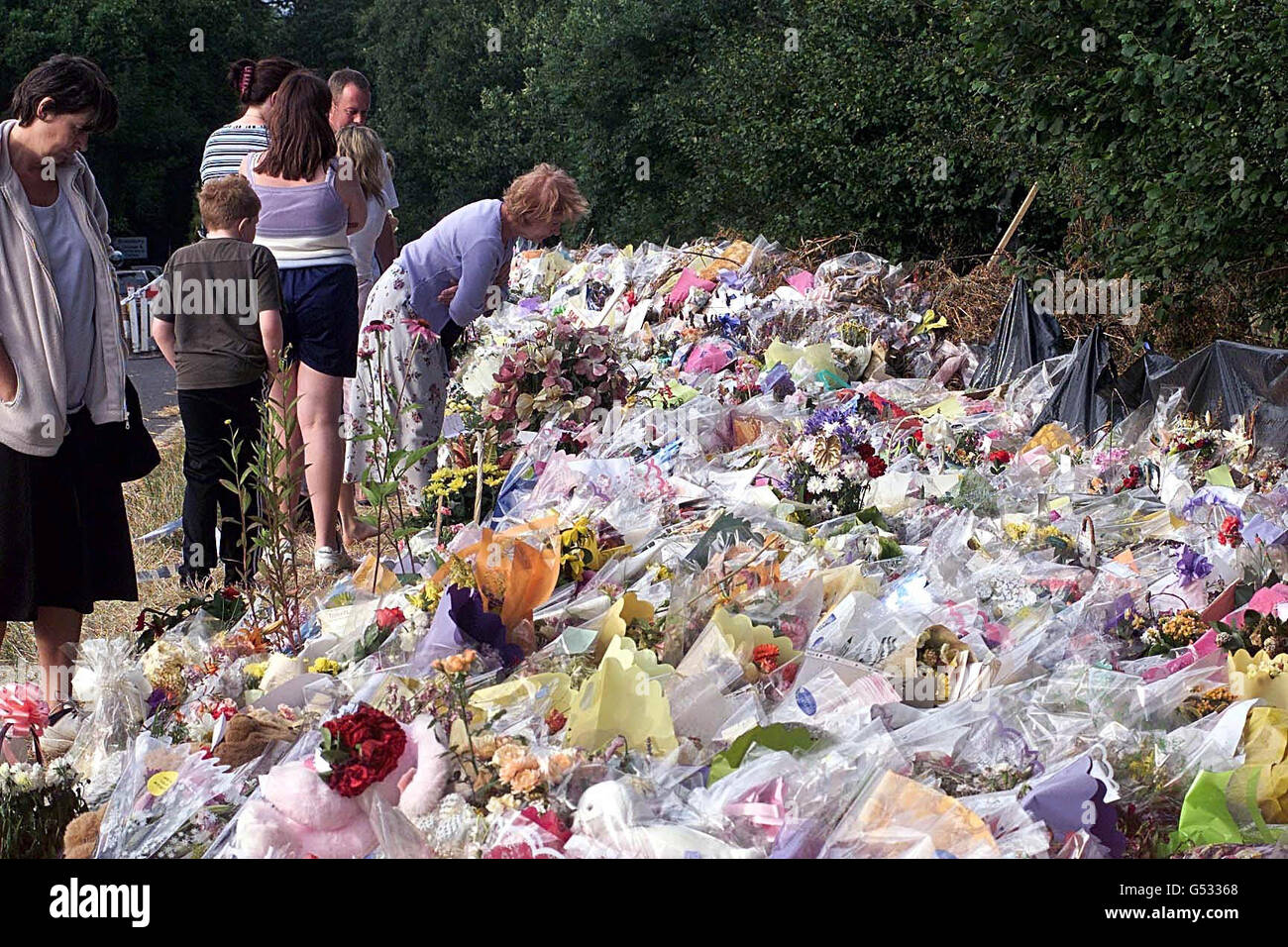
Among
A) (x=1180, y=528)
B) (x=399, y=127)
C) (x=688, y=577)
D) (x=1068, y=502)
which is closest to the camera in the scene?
(x=688, y=577)

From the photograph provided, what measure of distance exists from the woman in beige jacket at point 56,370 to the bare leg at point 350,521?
1.80 m

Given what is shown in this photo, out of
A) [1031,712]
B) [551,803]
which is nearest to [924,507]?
[1031,712]

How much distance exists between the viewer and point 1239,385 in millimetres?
5484

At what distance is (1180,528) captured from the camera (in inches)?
151

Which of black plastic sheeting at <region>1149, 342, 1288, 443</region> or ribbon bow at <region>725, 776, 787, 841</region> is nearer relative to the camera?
ribbon bow at <region>725, 776, 787, 841</region>

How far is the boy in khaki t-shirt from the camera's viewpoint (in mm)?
4223

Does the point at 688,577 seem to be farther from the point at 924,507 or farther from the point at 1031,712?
the point at 924,507

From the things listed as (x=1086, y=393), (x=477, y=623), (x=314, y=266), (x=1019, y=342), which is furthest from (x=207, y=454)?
(x=1019, y=342)

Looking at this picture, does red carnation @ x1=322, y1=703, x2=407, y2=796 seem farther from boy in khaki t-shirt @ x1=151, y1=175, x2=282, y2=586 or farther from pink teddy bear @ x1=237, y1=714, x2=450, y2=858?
boy in khaki t-shirt @ x1=151, y1=175, x2=282, y2=586

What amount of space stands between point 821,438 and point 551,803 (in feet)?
7.22

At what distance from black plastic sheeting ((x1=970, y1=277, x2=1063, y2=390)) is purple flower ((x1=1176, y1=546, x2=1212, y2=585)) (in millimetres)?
3492

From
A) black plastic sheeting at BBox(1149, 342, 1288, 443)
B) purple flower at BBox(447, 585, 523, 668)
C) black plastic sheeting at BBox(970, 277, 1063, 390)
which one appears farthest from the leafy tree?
purple flower at BBox(447, 585, 523, 668)

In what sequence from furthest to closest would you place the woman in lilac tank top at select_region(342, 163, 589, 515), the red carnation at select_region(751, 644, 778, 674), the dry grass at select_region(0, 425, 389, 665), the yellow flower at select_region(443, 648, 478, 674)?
the woman in lilac tank top at select_region(342, 163, 589, 515), the dry grass at select_region(0, 425, 389, 665), the red carnation at select_region(751, 644, 778, 674), the yellow flower at select_region(443, 648, 478, 674)

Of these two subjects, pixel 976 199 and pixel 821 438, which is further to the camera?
pixel 976 199
